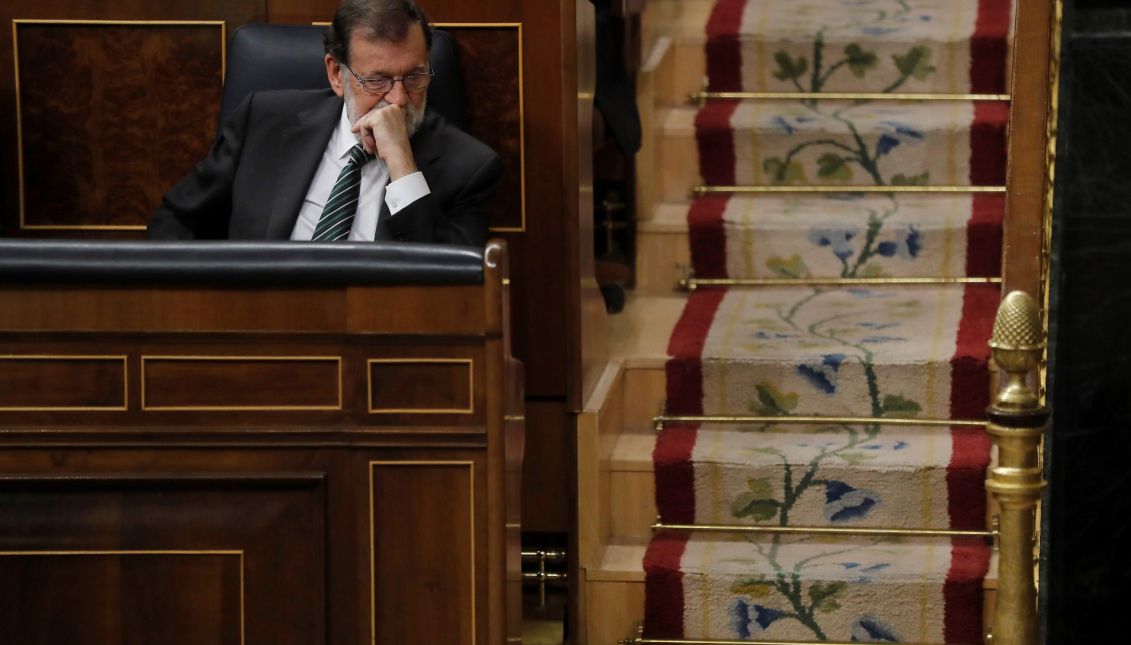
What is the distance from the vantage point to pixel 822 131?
3816 mm

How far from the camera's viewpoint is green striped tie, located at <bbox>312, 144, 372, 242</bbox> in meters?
2.68

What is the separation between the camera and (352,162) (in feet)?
8.94

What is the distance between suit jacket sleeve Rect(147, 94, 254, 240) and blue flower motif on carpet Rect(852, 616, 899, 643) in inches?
51.7

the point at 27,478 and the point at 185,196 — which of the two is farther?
the point at 185,196

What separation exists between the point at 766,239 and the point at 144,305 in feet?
5.97

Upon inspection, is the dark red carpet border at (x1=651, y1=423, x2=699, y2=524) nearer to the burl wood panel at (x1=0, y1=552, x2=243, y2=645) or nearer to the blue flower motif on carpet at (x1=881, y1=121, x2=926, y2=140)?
the blue flower motif on carpet at (x1=881, y1=121, x2=926, y2=140)

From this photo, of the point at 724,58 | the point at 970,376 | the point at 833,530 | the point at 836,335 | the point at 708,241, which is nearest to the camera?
the point at 833,530

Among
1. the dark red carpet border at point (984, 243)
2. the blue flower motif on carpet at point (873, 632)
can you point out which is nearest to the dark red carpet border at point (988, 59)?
the dark red carpet border at point (984, 243)

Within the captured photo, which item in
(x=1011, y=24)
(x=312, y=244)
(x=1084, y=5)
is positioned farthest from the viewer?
(x=1011, y=24)

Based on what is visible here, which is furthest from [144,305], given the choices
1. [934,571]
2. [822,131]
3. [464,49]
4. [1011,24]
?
[1011,24]

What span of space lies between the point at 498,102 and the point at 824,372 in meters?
0.85

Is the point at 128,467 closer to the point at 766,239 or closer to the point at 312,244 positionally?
the point at 312,244

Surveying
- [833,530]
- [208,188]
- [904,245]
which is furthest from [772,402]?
[208,188]

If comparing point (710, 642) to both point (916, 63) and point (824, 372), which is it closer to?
point (824, 372)
